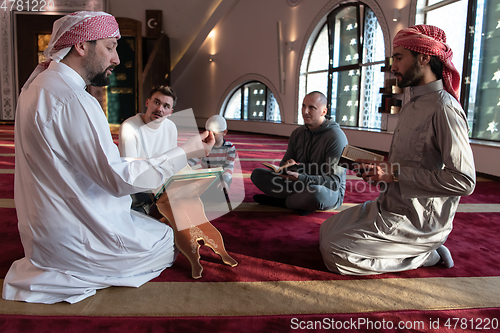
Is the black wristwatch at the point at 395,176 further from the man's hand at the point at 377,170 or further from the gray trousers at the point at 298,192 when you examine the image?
the gray trousers at the point at 298,192

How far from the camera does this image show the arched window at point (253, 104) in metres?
11.4

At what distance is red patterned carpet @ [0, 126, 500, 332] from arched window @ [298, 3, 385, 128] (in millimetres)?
5728

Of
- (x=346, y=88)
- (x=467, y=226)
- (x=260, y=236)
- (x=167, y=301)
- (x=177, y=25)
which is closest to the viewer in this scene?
(x=167, y=301)

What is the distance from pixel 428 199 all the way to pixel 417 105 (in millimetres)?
473

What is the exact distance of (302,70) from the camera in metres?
9.62

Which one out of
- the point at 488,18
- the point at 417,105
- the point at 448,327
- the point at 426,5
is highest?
the point at 426,5

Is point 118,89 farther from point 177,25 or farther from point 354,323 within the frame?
point 354,323

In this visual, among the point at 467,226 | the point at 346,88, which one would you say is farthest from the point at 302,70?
the point at 467,226

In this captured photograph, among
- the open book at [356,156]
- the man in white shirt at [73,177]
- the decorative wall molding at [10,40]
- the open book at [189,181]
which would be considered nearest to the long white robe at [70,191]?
the man in white shirt at [73,177]

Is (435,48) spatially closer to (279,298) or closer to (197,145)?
(197,145)

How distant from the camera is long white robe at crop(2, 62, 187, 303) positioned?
1.42 m

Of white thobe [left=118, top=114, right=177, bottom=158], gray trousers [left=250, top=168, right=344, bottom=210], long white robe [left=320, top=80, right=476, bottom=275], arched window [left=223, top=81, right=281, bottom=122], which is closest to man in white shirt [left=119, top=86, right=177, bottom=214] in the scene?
white thobe [left=118, top=114, right=177, bottom=158]

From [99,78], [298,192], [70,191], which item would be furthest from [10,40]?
[70,191]

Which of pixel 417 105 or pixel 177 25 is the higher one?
pixel 177 25
